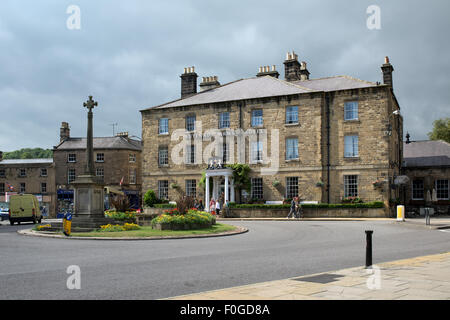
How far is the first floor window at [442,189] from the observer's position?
133 ft

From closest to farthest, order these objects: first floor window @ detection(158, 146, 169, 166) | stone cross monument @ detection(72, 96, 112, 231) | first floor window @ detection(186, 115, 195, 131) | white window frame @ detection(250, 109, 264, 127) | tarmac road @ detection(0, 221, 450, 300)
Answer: tarmac road @ detection(0, 221, 450, 300)
stone cross monument @ detection(72, 96, 112, 231)
white window frame @ detection(250, 109, 264, 127)
first floor window @ detection(186, 115, 195, 131)
first floor window @ detection(158, 146, 169, 166)

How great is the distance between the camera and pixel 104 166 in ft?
178

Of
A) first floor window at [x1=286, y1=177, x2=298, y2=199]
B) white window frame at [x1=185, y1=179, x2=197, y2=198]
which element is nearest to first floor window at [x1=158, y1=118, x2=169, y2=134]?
→ white window frame at [x1=185, y1=179, x2=197, y2=198]

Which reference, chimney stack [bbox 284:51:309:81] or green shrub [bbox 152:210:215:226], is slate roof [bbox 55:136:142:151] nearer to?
chimney stack [bbox 284:51:309:81]

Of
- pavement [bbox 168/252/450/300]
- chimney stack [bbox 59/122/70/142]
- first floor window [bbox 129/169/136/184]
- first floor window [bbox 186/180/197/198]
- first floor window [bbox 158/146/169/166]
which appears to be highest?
chimney stack [bbox 59/122/70/142]

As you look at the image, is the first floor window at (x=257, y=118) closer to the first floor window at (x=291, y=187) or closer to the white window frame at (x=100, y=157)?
the first floor window at (x=291, y=187)

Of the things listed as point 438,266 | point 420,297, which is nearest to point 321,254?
→ point 438,266

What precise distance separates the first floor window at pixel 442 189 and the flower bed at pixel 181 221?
2683 centimetres

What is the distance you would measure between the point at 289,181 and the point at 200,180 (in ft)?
25.6

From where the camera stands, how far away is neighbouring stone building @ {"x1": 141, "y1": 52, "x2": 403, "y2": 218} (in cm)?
3481

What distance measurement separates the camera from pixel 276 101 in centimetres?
3772

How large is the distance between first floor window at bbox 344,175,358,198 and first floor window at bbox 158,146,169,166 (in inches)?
636

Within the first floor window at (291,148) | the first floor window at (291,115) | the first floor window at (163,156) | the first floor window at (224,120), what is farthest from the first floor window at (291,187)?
the first floor window at (163,156)
